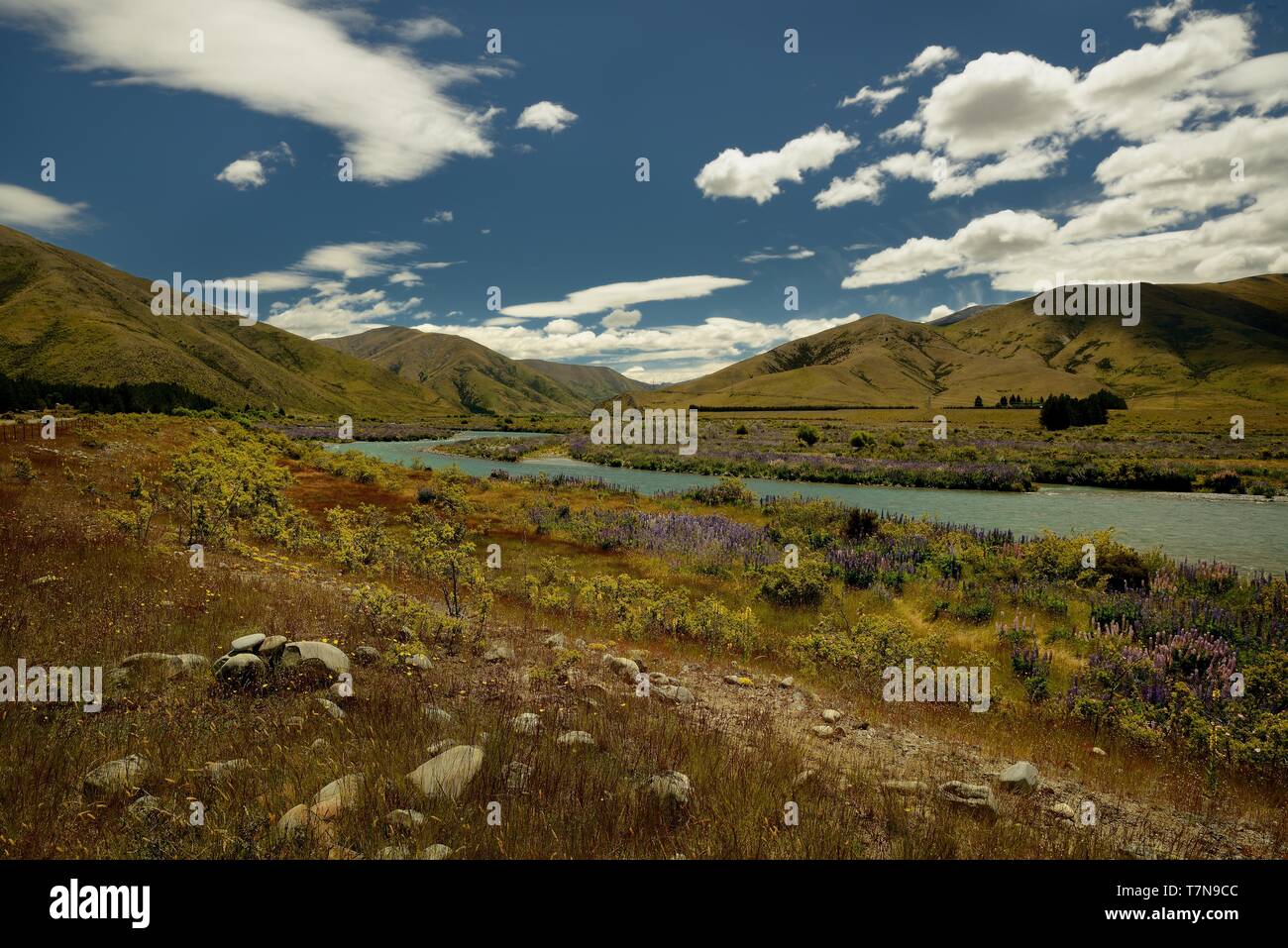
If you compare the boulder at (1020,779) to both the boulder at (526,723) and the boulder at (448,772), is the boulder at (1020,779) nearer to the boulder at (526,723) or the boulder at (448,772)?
the boulder at (526,723)

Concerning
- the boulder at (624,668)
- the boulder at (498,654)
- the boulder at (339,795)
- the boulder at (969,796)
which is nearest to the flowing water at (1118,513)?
the boulder at (969,796)

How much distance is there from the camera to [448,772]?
4.87m

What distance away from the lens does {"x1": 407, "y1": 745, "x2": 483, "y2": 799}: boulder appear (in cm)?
468

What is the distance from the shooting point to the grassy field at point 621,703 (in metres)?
4.45

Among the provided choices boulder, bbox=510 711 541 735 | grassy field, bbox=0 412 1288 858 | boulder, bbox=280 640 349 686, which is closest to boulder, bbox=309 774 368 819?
grassy field, bbox=0 412 1288 858

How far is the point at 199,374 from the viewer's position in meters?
187

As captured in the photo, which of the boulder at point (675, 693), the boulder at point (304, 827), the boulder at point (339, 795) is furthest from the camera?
the boulder at point (675, 693)

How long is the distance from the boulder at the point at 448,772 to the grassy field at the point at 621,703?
0.11 metres

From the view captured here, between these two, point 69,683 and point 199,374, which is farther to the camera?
point 199,374

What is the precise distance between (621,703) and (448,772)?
363 centimetres

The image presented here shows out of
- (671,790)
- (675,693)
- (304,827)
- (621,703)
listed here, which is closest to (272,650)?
(304,827)
